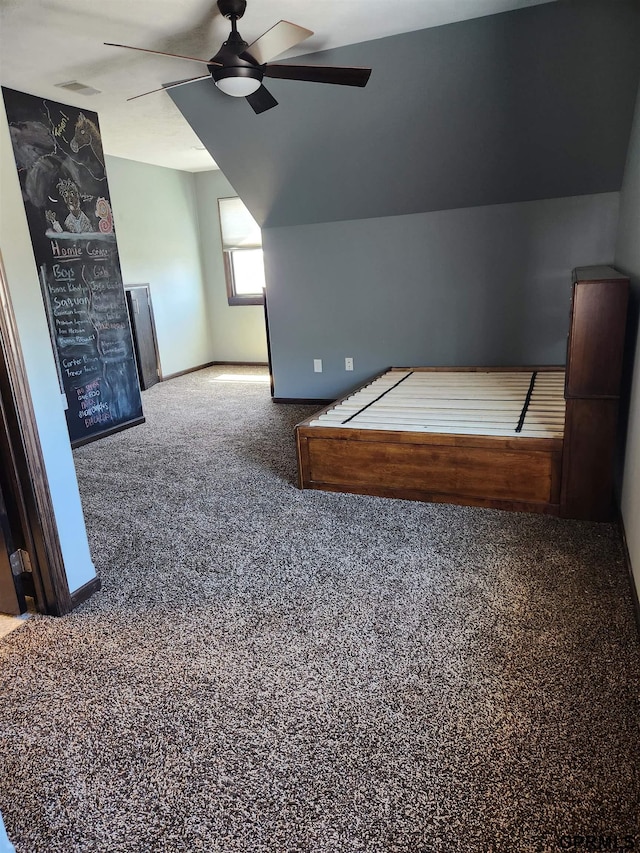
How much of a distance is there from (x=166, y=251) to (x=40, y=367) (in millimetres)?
4784

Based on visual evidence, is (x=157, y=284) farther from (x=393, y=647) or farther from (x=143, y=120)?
(x=393, y=647)

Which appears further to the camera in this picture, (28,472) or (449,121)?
(449,121)

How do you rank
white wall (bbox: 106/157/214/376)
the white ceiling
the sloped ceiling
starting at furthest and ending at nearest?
white wall (bbox: 106/157/214/376) < the sloped ceiling < the white ceiling

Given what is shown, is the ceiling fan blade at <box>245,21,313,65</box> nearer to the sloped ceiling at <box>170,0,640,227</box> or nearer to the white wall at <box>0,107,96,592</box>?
the sloped ceiling at <box>170,0,640,227</box>

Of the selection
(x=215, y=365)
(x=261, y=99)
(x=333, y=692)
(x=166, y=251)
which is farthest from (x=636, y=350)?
(x=215, y=365)

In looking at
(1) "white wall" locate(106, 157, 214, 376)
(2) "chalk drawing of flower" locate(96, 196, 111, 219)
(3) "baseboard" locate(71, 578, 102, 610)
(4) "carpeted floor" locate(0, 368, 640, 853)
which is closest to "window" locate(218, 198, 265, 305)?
(1) "white wall" locate(106, 157, 214, 376)

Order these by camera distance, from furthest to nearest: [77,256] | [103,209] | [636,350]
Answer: [103,209] → [77,256] → [636,350]

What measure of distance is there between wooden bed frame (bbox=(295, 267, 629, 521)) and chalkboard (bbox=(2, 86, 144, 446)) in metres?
2.08

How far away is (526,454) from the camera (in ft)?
8.22

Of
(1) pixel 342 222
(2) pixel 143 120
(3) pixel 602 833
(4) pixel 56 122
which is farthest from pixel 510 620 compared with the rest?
(2) pixel 143 120

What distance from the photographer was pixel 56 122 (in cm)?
375

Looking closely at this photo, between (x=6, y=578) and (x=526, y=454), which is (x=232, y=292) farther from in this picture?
(x=6, y=578)

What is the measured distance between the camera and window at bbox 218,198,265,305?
6.48 meters

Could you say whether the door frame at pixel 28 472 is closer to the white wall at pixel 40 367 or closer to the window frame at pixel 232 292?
the white wall at pixel 40 367
